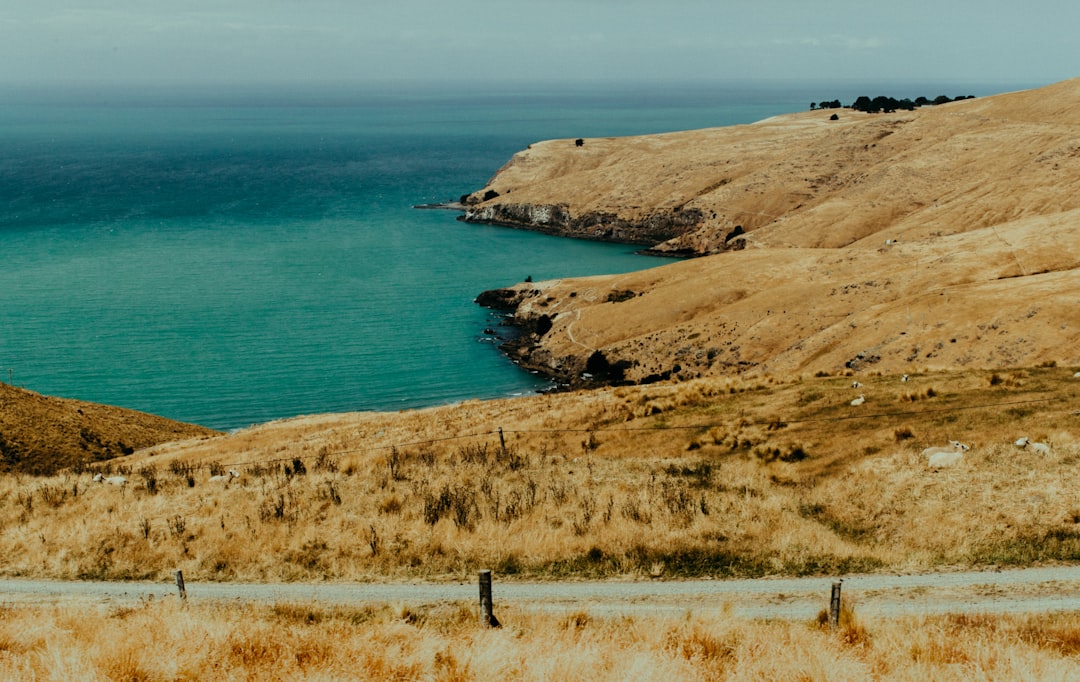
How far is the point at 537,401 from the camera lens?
44438 millimetres

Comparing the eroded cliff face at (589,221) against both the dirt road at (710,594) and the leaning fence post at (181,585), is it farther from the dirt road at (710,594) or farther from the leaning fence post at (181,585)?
the leaning fence post at (181,585)

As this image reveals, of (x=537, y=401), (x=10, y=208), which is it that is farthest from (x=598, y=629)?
(x=10, y=208)

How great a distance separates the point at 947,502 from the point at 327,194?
557 feet

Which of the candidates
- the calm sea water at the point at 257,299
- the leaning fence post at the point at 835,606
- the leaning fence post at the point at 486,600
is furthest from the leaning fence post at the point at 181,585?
the calm sea water at the point at 257,299

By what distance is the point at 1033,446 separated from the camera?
74.1 feet

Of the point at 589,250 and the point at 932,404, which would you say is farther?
the point at 589,250

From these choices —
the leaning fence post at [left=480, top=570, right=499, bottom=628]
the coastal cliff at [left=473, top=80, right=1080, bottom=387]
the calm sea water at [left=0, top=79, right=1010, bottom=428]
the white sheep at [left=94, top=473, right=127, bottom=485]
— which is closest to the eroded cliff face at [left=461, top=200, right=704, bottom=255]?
the coastal cliff at [left=473, top=80, right=1080, bottom=387]

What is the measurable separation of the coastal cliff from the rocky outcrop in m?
0.36

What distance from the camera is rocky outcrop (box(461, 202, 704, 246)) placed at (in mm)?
128750

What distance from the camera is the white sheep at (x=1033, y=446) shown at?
2211 centimetres

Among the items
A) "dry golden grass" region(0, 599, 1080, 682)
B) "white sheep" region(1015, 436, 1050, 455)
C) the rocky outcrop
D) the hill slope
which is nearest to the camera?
"dry golden grass" region(0, 599, 1080, 682)

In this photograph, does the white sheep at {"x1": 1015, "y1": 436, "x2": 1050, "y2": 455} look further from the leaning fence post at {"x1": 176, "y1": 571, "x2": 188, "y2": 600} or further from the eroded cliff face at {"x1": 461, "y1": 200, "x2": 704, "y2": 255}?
the eroded cliff face at {"x1": 461, "y1": 200, "x2": 704, "y2": 255}

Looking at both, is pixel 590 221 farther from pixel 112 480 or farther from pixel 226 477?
pixel 112 480

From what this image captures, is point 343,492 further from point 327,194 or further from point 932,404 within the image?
point 327,194
